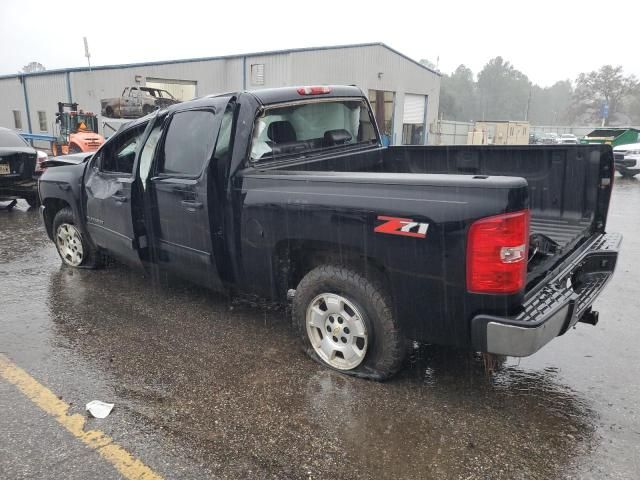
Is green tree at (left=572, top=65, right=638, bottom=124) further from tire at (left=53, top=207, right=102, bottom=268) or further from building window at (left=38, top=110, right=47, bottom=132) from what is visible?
tire at (left=53, top=207, right=102, bottom=268)

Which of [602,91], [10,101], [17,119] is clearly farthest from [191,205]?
[602,91]

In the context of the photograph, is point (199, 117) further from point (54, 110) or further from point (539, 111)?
point (539, 111)

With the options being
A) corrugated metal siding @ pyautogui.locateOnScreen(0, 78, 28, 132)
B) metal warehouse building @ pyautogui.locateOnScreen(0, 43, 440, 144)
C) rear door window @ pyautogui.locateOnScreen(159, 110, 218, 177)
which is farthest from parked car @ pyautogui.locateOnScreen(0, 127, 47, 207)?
corrugated metal siding @ pyautogui.locateOnScreen(0, 78, 28, 132)

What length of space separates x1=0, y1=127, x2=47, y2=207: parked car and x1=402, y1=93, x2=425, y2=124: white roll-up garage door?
24045 mm

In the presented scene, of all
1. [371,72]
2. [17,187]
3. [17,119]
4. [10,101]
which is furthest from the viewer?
[10,101]

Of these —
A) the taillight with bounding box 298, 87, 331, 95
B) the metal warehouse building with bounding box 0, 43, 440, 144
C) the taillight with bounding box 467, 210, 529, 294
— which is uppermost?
the metal warehouse building with bounding box 0, 43, 440, 144

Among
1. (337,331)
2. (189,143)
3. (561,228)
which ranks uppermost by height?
(189,143)

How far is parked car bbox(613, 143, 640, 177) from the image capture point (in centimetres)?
1659

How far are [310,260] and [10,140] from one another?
8.86 meters

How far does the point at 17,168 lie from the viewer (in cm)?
948

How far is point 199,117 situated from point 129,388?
83.0 inches

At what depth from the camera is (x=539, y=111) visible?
149 meters

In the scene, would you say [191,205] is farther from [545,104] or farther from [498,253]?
[545,104]

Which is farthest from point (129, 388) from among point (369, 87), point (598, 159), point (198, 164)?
point (369, 87)
